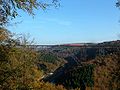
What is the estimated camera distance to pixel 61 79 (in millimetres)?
137250

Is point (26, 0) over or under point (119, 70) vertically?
over

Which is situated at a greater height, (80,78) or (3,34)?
(3,34)

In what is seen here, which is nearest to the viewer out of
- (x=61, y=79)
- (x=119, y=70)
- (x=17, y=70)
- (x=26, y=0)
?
(x=26, y=0)

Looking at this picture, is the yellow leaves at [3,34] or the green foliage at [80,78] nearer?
the yellow leaves at [3,34]

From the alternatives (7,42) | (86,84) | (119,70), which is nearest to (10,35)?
(7,42)

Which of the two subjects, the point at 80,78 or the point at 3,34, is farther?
the point at 80,78

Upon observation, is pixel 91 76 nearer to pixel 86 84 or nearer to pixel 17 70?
pixel 86 84

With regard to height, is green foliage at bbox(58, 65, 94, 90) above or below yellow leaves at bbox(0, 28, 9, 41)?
below

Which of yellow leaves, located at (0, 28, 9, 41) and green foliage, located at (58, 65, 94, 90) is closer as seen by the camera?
yellow leaves, located at (0, 28, 9, 41)

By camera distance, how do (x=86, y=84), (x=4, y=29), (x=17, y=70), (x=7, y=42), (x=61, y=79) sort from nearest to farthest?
(x=4, y=29) → (x=7, y=42) → (x=17, y=70) → (x=86, y=84) → (x=61, y=79)

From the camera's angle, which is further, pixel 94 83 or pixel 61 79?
pixel 61 79

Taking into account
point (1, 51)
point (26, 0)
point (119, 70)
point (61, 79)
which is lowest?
point (61, 79)

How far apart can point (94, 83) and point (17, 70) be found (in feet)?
340

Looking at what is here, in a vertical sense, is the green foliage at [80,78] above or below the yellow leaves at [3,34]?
below
